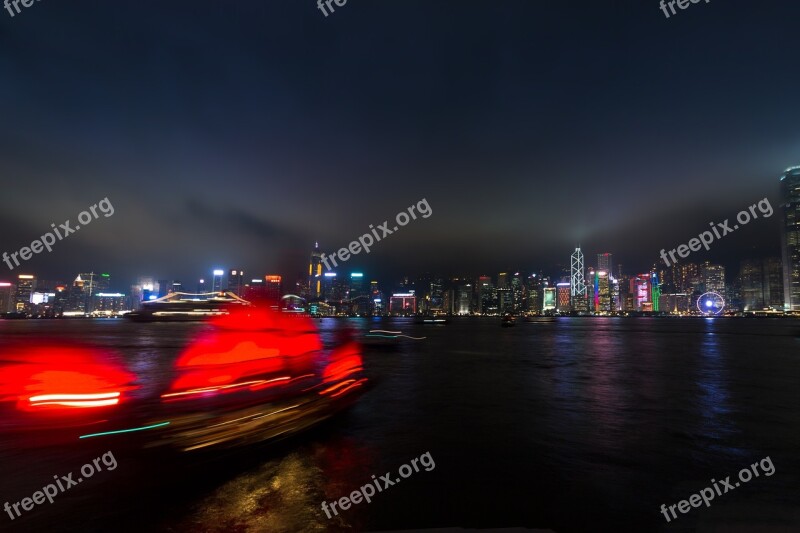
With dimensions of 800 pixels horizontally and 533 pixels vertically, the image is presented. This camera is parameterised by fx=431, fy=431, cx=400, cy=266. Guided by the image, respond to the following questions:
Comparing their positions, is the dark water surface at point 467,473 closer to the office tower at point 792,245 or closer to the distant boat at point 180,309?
the distant boat at point 180,309

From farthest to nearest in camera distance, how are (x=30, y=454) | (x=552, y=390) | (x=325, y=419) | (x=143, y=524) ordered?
(x=552, y=390), (x=325, y=419), (x=30, y=454), (x=143, y=524)

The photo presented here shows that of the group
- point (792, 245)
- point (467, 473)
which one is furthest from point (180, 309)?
point (792, 245)

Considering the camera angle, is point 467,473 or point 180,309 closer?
point 467,473

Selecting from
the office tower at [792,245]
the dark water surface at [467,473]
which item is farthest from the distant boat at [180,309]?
the office tower at [792,245]

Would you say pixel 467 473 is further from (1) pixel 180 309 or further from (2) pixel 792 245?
(2) pixel 792 245

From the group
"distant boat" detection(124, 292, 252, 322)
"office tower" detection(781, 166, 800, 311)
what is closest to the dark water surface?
"distant boat" detection(124, 292, 252, 322)

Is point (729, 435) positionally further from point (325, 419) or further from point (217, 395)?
point (217, 395)

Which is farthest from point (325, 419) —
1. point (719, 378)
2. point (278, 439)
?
point (719, 378)

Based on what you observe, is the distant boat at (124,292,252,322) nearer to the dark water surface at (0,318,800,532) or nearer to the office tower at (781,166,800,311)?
the dark water surface at (0,318,800,532)
